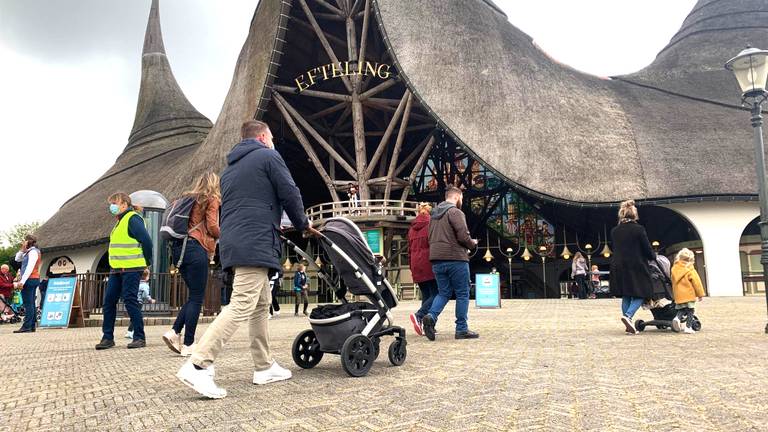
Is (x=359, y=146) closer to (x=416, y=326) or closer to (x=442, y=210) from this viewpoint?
(x=416, y=326)

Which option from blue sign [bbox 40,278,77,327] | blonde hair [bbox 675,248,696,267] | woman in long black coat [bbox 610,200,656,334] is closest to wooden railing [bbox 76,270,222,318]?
blue sign [bbox 40,278,77,327]

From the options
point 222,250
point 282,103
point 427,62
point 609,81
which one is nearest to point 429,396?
point 222,250

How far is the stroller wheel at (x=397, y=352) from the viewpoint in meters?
4.77

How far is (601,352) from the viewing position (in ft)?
18.1

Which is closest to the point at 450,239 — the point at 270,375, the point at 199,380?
the point at 270,375

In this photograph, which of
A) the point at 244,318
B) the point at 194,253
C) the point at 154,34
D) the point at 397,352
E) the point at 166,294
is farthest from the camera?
the point at 154,34

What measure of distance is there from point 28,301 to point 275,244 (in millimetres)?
8919

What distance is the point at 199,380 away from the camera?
3.52 m

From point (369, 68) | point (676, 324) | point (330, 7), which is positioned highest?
point (330, 7)

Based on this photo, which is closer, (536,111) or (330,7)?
(536,111)

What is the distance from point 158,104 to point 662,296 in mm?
40220

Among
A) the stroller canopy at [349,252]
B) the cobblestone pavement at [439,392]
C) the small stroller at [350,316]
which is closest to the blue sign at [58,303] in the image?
the cobblestone pavement at [439,392]

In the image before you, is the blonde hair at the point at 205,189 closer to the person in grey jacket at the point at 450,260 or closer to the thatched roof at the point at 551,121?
the person in grey jacket at the point at 450,260

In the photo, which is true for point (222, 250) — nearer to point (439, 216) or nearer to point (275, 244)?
point (275, 244)
